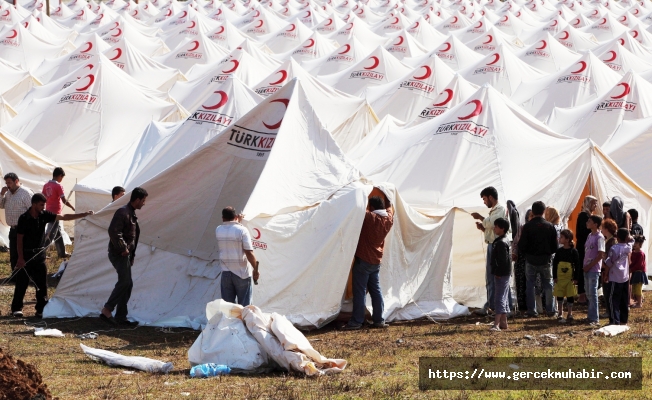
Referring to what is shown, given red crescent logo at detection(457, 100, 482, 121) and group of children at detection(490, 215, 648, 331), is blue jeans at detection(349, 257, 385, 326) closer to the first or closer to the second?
group of children at detection(490, 215, 648, 331)

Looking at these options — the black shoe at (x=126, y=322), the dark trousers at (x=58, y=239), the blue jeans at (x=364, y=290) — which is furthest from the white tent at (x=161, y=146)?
the blue jeans at (x=364, y=290)

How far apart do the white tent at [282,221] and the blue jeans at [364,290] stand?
17cm

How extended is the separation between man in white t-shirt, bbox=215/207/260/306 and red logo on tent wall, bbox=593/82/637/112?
Answer: 11.5 m

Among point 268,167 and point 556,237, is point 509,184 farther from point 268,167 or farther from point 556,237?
point 268,167

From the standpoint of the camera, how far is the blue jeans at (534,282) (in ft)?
38.8

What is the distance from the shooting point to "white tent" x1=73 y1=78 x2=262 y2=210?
13.8 m

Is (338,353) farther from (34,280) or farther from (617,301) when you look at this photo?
(34,280)

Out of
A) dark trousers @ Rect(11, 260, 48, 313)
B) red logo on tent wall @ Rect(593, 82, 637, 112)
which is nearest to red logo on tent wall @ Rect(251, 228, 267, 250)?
dark trousers @ Rect(11, 260, 48, 313)

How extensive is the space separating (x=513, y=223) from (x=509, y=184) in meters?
1.42

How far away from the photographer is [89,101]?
20.4m

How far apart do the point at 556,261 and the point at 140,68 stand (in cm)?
2015

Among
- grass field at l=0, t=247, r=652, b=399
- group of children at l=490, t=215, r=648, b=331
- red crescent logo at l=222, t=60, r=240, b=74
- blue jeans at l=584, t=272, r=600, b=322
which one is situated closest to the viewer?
grass field at l=0, t=247, r=652, b=399

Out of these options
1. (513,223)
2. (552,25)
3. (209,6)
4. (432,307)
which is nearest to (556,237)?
(513,223)

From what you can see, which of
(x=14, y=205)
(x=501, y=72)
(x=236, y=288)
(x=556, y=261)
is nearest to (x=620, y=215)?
(x=556, y=261)
